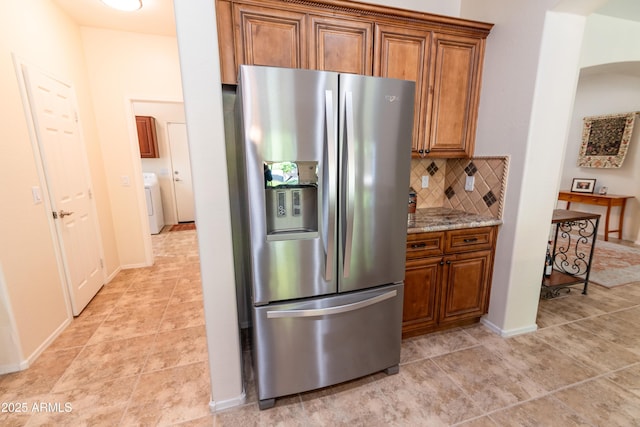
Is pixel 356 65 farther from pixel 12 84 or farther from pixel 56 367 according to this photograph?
pixel 56 367

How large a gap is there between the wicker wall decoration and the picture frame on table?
0.27 meters

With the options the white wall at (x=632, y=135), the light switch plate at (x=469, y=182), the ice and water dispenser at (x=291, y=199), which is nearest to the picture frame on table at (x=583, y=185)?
the white wall at (x=632, y=135)

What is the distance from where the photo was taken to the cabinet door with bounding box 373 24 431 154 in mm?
1883

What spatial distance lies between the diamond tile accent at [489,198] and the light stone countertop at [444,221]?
0.11 meters

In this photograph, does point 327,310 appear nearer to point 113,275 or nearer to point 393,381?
point 393,381

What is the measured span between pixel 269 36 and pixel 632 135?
6.01m

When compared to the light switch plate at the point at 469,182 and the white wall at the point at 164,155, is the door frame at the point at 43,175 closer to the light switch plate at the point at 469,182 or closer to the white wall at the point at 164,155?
the white wall at the point at 164,155

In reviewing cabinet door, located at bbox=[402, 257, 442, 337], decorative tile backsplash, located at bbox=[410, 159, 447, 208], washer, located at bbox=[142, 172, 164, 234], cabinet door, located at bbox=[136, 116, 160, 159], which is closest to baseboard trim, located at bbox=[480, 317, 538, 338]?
cabinet door, located at bbox=[402, 257, 442, 337]

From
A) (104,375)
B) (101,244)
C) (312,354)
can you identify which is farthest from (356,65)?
(101,244)

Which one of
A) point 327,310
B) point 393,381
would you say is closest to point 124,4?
point 327,310

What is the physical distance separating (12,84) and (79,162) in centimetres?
95

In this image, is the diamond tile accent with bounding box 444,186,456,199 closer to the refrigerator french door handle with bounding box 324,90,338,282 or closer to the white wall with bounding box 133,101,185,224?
the refrigerator french door handle with bounding box 324,90,338,282

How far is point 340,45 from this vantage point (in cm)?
181

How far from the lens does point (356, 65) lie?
6.12ft
